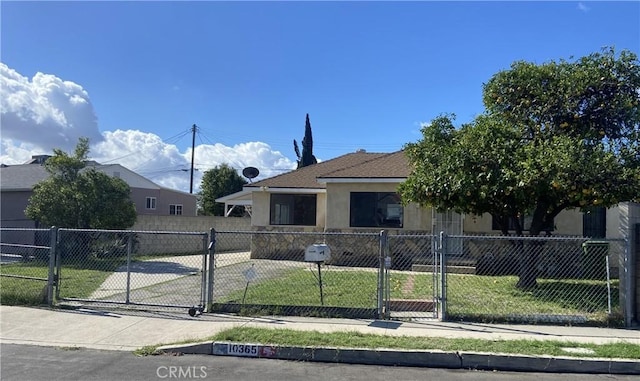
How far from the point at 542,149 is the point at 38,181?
21.3m

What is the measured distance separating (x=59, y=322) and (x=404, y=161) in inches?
509

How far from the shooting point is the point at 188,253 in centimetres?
2384

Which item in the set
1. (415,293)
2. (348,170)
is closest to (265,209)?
(348,170)

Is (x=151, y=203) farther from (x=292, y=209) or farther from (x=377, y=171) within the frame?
(x=377, y=171)

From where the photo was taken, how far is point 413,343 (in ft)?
23.2

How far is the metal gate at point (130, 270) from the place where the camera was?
9930mm

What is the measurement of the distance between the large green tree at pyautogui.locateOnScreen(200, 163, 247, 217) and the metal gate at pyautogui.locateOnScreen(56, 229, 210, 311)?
18957 mm

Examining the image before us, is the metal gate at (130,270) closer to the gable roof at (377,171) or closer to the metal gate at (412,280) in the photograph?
the metal gate at (412,280)

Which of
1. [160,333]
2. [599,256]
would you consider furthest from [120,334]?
[599,256]

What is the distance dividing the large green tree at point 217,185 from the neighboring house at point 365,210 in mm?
23405

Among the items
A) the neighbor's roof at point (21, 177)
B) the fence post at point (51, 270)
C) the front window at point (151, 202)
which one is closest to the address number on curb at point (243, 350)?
the fence post at point (51, 270)

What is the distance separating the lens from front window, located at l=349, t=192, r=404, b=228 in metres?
17.4

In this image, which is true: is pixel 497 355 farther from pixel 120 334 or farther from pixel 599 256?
pixel 599 256

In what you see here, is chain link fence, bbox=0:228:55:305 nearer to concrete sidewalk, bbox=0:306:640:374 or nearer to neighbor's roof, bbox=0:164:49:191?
concrete sidewalk, bbox=0:306:640:374
